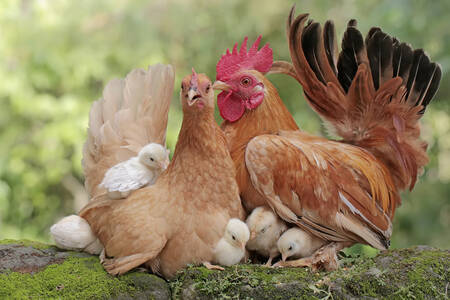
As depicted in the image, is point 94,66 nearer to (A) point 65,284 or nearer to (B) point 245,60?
(B) point 245,60

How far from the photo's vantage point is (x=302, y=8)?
5332 millimetres

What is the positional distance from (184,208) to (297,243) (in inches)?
21.5

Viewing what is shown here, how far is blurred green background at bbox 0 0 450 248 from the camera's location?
527cm

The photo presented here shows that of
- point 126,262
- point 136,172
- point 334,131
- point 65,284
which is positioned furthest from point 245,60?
point 65,284

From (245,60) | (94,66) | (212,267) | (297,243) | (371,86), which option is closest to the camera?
(212,267)

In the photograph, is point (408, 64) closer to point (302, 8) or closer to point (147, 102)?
point (147, 102)

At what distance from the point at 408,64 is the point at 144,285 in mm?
1660

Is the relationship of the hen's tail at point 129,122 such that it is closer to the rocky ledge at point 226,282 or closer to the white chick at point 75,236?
the white chick at point 75,236

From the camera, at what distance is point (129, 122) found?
9.58 feet

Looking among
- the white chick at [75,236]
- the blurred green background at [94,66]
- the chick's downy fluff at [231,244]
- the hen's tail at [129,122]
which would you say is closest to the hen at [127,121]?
the hen's tail at [129,122]

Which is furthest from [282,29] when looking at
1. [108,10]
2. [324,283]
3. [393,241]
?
[324,283]

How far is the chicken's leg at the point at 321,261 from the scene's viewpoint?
2461 millimetres

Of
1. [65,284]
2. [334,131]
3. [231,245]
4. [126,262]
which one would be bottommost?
[65,284]

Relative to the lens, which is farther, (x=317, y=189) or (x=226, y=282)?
(x=317, y=189)
